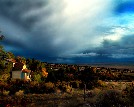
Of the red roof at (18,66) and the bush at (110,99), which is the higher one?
the red roof at (18,66)

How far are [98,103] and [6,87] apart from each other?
74.3ft

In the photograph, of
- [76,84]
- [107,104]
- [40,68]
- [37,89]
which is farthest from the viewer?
[40,68]

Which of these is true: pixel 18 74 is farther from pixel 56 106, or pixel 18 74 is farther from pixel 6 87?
pixel 56 106

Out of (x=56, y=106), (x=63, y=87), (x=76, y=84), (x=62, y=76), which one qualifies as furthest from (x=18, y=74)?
(x=56, y=106)

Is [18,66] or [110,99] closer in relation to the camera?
[110,99]

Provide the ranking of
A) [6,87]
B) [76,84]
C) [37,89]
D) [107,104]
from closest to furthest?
[107,104], [37,89], [6,87], [76,84]

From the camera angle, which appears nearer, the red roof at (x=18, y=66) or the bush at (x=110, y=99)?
the bush at (x=110, y=99)

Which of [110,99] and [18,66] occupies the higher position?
[18,66]

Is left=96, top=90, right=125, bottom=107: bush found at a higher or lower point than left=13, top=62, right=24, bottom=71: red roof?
lower

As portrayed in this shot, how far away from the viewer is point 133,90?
27234 millimetres

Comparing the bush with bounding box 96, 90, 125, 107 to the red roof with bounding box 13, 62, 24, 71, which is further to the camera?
the red roof with bounding box 13, 62, 24, 71

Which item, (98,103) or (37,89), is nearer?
(98,103)

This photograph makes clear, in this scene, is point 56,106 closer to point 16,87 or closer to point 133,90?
point 133,90

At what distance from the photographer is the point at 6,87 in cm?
4612
